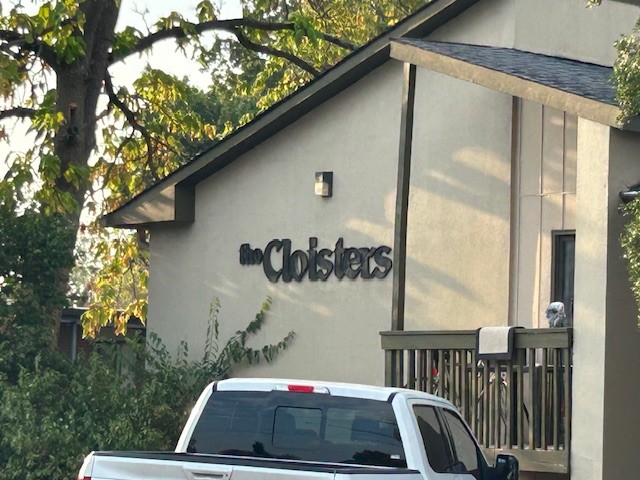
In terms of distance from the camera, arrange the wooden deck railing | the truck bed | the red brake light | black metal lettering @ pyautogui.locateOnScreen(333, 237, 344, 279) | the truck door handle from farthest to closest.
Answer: black metal lettering @ pyautogui.locateOnScreen(333, 237, 344, 279)
the wooden deck railing
the red brake light
the truck door handle
the truck bed

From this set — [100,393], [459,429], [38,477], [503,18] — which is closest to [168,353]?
[100,393]

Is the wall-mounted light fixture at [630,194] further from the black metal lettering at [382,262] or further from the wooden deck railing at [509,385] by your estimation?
the black metal lettering at [382,262]

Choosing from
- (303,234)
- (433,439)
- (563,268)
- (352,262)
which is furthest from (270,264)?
(433,439)

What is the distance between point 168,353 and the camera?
781 inches

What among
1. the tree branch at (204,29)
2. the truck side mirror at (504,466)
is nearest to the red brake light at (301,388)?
the truck side mirror at (504,466)

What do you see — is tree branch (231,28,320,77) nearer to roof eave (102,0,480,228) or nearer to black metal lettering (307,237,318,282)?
roof eave (102,0,480,228)

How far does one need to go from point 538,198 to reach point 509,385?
3.40 m

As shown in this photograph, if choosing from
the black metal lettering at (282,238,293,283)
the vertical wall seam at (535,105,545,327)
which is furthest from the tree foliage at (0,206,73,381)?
the vertical wall seam at (535,105,545,327)

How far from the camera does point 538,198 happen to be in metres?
16.6

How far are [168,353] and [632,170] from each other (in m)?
8.69

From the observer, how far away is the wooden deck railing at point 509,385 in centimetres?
1357

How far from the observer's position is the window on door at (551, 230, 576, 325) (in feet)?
53.3

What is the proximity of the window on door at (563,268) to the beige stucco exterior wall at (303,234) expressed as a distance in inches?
93.4

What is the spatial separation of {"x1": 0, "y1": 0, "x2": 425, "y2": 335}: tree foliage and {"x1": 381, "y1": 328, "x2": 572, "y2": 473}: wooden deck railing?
727cm
